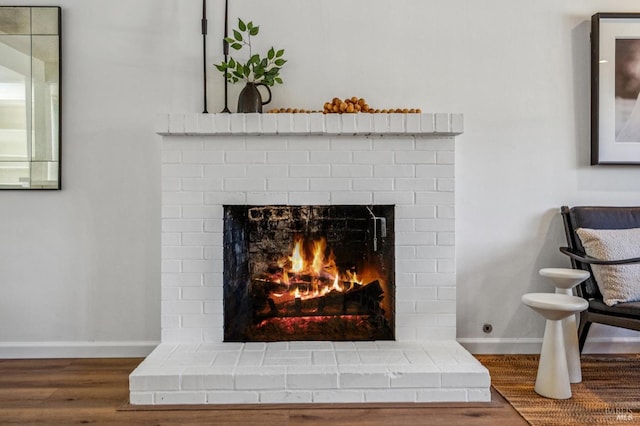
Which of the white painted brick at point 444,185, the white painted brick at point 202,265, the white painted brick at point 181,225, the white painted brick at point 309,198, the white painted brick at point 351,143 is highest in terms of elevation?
the white painted brick at point 351,143

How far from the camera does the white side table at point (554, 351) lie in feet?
6.86

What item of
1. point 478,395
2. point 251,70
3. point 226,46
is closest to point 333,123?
point 251,70

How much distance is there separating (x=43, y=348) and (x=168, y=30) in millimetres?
1945

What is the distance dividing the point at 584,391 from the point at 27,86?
10.8 ft

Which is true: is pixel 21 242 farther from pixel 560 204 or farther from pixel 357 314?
pixel 560 204

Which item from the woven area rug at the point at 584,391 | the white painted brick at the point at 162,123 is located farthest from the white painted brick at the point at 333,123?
the woven area rug at the point at 584,391

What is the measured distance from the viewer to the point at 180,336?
2.41 meters

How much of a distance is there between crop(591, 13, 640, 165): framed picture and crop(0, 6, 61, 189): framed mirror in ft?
9.97

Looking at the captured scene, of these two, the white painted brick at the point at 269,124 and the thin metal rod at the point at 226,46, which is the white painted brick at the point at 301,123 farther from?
the thin metal rod at the point at 226,46

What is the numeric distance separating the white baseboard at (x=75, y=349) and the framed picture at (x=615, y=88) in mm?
2837

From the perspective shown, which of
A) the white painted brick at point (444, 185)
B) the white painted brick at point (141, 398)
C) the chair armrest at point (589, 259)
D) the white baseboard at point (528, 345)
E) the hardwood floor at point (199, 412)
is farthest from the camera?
the white baseboard at point (528, 345)

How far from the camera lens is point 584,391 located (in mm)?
2197

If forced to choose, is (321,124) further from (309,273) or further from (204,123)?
(309,273)

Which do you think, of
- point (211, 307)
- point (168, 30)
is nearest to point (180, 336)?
point (211, 307)
